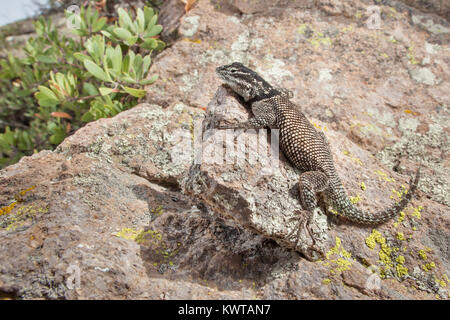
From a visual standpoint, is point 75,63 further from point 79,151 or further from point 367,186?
point 367,186

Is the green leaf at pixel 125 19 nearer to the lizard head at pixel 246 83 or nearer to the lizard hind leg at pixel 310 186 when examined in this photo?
the lizard head at pixel 246 83

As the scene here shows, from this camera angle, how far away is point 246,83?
10.9ft

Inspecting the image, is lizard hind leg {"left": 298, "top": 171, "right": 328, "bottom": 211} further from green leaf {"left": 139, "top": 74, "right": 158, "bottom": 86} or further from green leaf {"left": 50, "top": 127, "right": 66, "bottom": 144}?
green leaf {"left": 50, "top": 127, "right": 66, "bottom": 144}

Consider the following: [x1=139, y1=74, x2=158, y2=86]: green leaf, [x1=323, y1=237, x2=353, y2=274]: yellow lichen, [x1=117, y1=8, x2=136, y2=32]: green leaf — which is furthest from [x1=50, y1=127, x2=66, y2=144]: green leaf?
[x1=323, y1=237, x2=353, y2=274]: yellow lichen

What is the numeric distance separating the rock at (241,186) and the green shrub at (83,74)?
14.6 inches

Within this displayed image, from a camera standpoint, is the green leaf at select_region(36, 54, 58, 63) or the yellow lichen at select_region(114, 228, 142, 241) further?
the green leaf at select_region(36, 54, 58, 63)

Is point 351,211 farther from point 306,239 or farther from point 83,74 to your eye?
point 83,74

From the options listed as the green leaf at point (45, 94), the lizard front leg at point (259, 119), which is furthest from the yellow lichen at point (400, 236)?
the green leaf at point (45, 94)

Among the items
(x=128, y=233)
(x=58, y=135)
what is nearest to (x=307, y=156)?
(x=128, y=233)

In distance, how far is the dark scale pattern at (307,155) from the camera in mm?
2781

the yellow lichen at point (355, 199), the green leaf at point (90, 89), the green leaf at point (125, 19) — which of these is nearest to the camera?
the yellow lichen at point (355, 199)

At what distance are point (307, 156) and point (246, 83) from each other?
105 cm

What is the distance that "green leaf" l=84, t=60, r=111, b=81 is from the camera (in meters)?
3.71

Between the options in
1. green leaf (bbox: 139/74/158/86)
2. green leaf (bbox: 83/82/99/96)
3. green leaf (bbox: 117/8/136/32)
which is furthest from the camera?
green leaf (bbox: 83/82/99/96)
